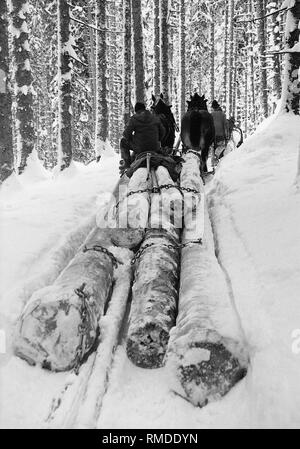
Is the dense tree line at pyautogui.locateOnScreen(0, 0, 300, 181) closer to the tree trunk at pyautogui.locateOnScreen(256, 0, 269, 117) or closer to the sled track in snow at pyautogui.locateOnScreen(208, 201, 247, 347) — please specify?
the tree trunk at pyautogui.locateOnScreen(256, 0, 269, 117)

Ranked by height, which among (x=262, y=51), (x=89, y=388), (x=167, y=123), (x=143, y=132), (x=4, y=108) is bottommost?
(x=89, y=388)

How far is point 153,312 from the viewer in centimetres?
346

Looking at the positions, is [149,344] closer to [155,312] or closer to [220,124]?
[155,312]

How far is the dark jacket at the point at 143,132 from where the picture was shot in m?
8.23

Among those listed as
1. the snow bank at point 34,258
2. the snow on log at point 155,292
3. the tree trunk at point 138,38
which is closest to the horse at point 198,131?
the snow bank at point 34,258

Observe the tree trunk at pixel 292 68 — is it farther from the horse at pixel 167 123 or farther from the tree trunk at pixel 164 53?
the tree trunk at pixel 164 53

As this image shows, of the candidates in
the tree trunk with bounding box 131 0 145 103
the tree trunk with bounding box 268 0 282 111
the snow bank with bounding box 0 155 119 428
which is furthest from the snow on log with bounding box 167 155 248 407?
the tree trunk with bounding box 268 0 282 111

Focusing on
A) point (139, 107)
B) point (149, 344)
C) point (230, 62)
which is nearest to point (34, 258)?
point (149, 344)

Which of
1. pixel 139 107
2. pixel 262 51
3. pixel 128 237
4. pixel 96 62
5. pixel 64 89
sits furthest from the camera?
pixel 262 51

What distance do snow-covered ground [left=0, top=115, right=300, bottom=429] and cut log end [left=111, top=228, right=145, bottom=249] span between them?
728 mm

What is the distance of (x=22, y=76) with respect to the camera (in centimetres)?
1311

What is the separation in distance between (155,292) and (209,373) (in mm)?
1024

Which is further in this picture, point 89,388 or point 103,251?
point 103,251

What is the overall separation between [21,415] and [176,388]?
1.09 metres
